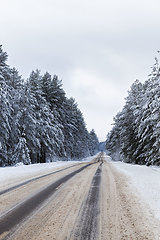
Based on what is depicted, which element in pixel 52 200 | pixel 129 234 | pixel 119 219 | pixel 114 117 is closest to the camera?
pixel 129 234

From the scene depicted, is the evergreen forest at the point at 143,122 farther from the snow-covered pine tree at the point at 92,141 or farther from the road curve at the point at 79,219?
the snow-covered pine tree at the point at 92,141

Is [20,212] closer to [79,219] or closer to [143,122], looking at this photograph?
[79,219]

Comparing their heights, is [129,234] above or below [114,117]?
below

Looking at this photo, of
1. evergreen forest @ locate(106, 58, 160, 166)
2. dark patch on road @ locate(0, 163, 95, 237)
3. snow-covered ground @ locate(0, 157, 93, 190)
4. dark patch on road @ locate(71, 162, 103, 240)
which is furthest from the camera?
evergreen forest @ locate(106, 58, 160, 166)

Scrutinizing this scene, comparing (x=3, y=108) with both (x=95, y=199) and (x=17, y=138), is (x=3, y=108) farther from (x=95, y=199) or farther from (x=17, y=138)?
(x=95, y=199)

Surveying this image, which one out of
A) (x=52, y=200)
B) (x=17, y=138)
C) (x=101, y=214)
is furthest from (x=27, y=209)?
(x=17, y=138)

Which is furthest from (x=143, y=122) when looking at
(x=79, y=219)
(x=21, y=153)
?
(x=79, y=219)

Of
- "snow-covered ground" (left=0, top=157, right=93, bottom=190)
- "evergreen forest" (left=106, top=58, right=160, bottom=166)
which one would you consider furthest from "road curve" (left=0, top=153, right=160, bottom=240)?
"evergreen forest" (left=106, top=58, right=160, bottom=166)

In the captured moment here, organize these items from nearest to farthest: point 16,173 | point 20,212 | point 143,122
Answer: point 20,212, point 16,173, point 143,122

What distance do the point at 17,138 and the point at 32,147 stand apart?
248 cm

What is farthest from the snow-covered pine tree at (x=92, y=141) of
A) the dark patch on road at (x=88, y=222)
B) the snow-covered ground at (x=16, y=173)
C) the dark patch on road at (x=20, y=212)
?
the dark patch on road at (x=88, y=222)

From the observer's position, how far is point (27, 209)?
4586 mm

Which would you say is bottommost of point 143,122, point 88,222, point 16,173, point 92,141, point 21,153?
point 88,222

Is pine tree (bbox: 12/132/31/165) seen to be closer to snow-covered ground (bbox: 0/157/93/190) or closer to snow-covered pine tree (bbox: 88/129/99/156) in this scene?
snow-covered ground (bbox: 0/157/93/190)
